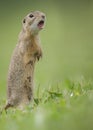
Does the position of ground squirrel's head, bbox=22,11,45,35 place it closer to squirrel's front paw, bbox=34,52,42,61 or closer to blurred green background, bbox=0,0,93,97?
squirrel's front paw, bbox=34,52,42,61

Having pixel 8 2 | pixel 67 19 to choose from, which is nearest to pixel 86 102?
pixel 67 19

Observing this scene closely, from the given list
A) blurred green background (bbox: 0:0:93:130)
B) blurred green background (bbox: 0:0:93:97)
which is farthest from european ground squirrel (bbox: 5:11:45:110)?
blurred green background (bbox: 0:0:93:97)

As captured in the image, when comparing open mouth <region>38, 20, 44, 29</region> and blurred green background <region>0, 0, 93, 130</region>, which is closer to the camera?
open mouth <region>38, 20, 44, 29</region>

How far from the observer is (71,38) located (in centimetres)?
2233

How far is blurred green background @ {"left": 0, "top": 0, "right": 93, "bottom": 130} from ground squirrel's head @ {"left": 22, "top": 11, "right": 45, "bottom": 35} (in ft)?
3.34

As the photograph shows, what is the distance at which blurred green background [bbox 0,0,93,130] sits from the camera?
610 inches

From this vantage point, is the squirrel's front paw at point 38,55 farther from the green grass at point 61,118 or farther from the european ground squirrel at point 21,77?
the green grass at point 61,118

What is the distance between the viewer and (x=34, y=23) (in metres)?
12.2

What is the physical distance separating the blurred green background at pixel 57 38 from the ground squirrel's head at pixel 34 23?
1.02 m

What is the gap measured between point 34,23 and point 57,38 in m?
11.4

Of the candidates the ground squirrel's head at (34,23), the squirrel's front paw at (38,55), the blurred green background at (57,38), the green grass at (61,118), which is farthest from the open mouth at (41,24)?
the green grass at (61,118)

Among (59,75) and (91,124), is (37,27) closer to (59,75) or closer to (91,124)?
(59,75)

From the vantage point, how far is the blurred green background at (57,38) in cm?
1549

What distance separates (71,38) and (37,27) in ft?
33.8
